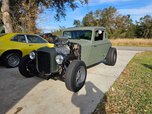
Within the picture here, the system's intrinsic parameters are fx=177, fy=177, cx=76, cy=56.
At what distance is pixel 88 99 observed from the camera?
443cm

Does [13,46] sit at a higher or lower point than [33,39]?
lower

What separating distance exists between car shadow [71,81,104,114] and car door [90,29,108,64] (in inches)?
65.9

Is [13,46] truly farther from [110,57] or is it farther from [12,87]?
[110,57]

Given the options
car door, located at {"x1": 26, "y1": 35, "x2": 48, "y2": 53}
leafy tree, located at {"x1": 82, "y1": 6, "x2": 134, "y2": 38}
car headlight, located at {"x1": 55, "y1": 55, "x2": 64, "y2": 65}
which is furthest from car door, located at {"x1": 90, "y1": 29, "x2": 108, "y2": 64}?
leafy tree, located at {"x1": 82, "y1": 6, "x2": 134, "y2": 38}

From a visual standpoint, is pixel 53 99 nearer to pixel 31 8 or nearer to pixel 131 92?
pixel 131 92

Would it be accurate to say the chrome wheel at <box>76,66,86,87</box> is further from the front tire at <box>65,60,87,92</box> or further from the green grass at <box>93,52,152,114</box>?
the green grass at <box>93,52,152,114</box>

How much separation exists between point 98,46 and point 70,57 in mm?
1734

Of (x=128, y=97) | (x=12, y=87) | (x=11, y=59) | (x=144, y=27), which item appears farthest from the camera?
(x=144, y=27)

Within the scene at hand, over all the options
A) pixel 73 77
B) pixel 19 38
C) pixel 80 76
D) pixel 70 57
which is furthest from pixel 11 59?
Result: pixel 73 77

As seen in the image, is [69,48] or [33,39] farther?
[33,39]

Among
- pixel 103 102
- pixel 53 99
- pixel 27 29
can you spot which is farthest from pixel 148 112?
pixel 27 29

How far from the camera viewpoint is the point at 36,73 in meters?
5.37

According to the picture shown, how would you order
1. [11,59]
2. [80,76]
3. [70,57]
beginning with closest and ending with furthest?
1. [80,76]
2. [70,57]
3. [11,59]

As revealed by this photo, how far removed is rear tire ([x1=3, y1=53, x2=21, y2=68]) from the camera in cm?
749
